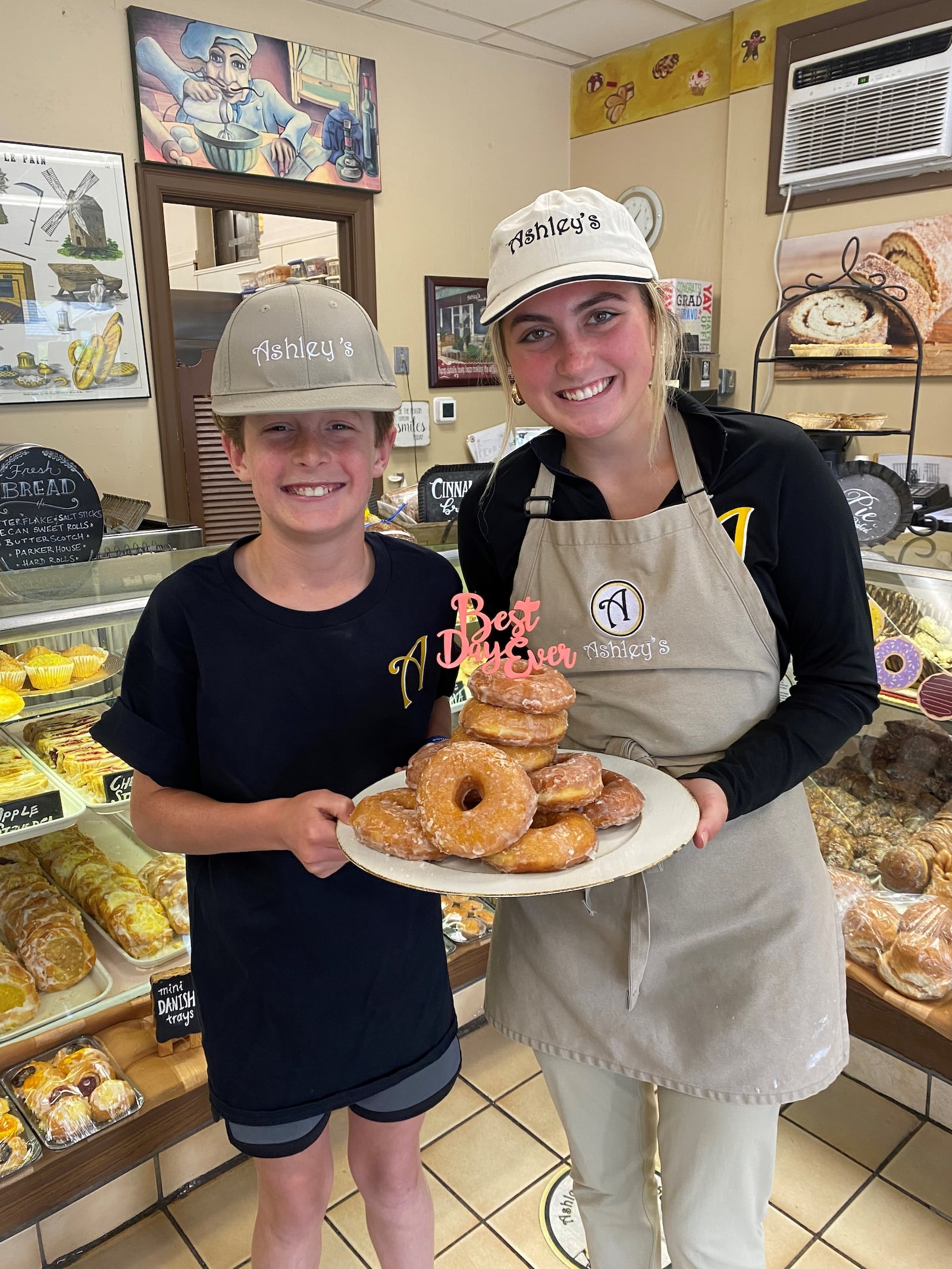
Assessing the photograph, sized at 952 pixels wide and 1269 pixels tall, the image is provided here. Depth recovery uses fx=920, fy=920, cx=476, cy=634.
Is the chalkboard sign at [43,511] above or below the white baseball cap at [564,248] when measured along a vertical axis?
below

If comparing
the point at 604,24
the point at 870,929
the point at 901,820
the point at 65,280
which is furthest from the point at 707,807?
the point at 604,24

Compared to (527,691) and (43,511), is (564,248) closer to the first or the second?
(527,691)

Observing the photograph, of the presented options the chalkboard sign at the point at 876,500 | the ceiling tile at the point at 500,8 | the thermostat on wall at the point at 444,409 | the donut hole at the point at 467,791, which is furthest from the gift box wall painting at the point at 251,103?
the donut hole at the point at 467,791

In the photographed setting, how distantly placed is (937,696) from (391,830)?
1633mm

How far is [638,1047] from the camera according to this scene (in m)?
1.41

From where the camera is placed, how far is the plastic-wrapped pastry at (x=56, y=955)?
73.8 inches

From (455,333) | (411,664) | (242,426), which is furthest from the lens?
(455,333)

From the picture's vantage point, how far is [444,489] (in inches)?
91.2

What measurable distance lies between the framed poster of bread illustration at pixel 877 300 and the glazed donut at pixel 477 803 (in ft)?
10.3

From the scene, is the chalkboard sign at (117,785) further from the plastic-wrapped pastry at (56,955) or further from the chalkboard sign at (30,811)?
the plastic-wrapped pastry at (56,955)

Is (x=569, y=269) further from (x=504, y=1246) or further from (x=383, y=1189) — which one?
(x=504, y=1246)

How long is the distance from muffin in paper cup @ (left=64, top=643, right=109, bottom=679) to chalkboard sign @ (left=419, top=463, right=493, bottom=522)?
2.73ft

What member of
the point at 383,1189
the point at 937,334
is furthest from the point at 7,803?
the point at 937,334

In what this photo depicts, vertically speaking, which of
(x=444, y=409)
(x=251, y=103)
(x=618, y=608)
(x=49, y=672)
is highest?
(x=251, y=103)
